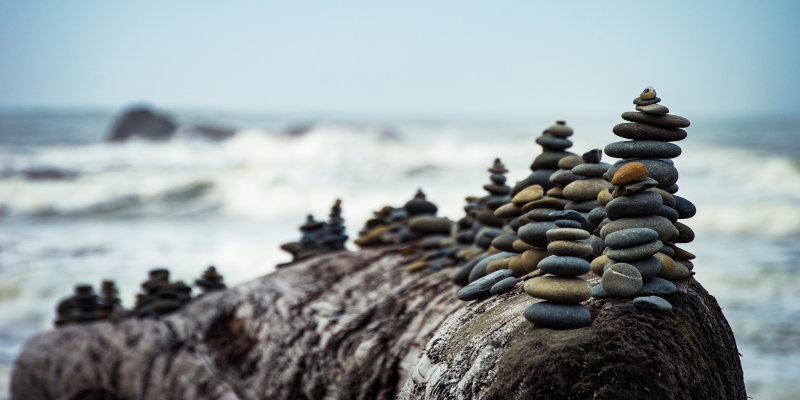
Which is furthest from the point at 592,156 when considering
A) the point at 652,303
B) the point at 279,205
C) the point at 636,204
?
the point at 279,205

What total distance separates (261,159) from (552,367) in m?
20.8

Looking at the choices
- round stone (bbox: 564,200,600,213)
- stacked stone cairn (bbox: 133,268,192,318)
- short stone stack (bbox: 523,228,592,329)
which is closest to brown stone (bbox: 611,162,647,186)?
short stone stack (bbox: 523,228,592,329)

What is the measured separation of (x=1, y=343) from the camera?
8492 mm

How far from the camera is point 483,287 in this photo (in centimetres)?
288

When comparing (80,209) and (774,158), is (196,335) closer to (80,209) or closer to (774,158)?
(80,209)

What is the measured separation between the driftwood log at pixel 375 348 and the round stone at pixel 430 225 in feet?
0.84

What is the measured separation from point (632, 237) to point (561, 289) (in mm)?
323

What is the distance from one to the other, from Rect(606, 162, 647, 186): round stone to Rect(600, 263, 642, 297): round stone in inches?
12.6

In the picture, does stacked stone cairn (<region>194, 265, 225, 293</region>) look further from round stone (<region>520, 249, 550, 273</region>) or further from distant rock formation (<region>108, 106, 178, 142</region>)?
distant rock formation (<region>108, 106, 178, 142</region>)

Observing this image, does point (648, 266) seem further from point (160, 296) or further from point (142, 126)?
point (142, 126)

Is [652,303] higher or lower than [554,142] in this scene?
lower

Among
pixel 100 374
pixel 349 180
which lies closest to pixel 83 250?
pixel 349 180

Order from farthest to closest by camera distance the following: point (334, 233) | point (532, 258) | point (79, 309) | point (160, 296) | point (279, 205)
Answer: point (279, 205), point (79, 309), point (334, 233), point (160, 296), point (532, 258)

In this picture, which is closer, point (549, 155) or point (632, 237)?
point (632, 237)
